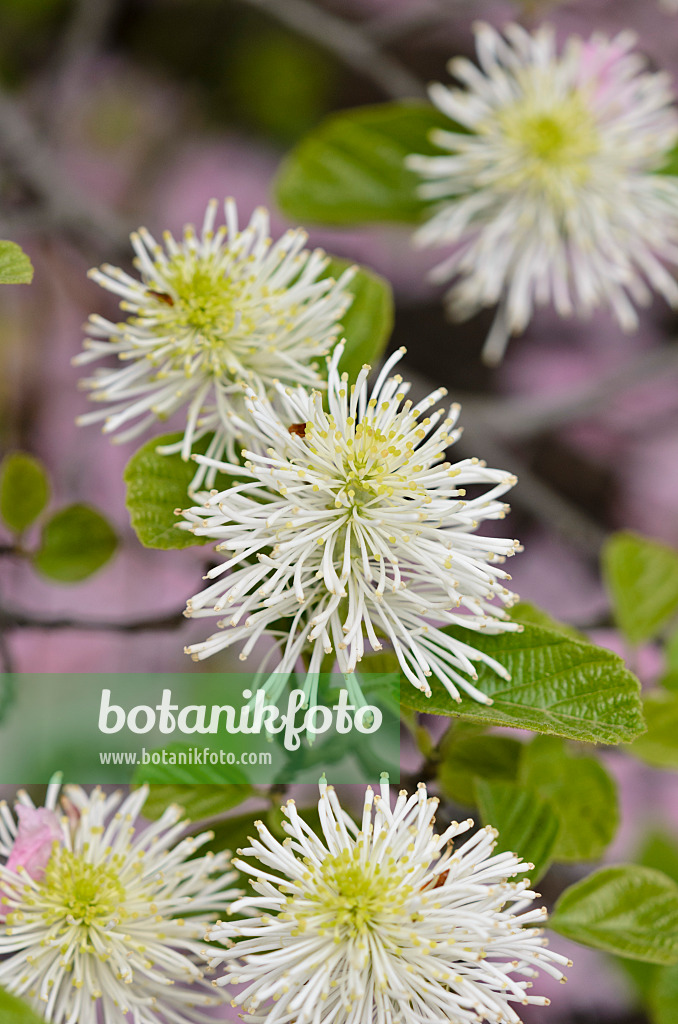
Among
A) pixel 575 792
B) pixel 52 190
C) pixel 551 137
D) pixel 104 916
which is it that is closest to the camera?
pixel 104 916

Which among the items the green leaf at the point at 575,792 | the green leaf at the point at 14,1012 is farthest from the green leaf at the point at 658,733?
the green leaf at the point at 14,1012

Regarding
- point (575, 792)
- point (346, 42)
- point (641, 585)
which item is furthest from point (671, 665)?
point (346, 42)

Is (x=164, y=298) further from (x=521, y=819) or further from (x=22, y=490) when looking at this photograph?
(x=521, y=819)

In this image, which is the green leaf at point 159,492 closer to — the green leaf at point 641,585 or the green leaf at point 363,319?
the green leaf at point 363,319

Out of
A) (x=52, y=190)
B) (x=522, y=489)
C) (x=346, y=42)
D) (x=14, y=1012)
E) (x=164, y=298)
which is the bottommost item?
(x=14, y=1012)

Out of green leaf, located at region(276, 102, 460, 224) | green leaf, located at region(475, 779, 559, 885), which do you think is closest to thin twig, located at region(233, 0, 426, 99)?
green leaf, located at region(276, 102, 460, 224)

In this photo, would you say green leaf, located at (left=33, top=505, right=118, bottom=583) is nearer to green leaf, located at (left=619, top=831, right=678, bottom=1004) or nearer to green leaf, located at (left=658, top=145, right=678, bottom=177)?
green leaf, located at (left=658, top=145, right=678, bottom=177)
